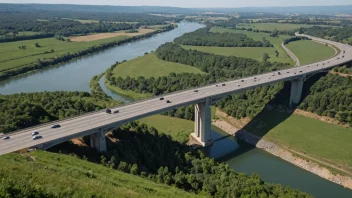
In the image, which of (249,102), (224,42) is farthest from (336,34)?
(249,102)

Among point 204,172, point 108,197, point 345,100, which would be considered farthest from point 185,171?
point 345,100

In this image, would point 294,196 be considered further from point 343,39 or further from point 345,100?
point 343,39

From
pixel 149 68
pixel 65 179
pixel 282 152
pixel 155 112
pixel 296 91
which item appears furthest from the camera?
pixel 149 68

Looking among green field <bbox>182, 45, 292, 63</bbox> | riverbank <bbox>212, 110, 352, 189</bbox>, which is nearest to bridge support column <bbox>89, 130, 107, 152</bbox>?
riverbank <bbox>212, 110, 352, 189</bbox>

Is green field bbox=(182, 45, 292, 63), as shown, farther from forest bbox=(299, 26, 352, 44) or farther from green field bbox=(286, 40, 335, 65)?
forest bbox=(299, 26, 352, 44)

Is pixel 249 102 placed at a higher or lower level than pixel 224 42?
lower

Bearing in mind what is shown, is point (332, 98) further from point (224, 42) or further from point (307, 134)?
point (224, 42)

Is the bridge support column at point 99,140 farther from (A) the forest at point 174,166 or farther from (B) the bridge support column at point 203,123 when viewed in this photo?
(B) the bridge support column at point 203,123
